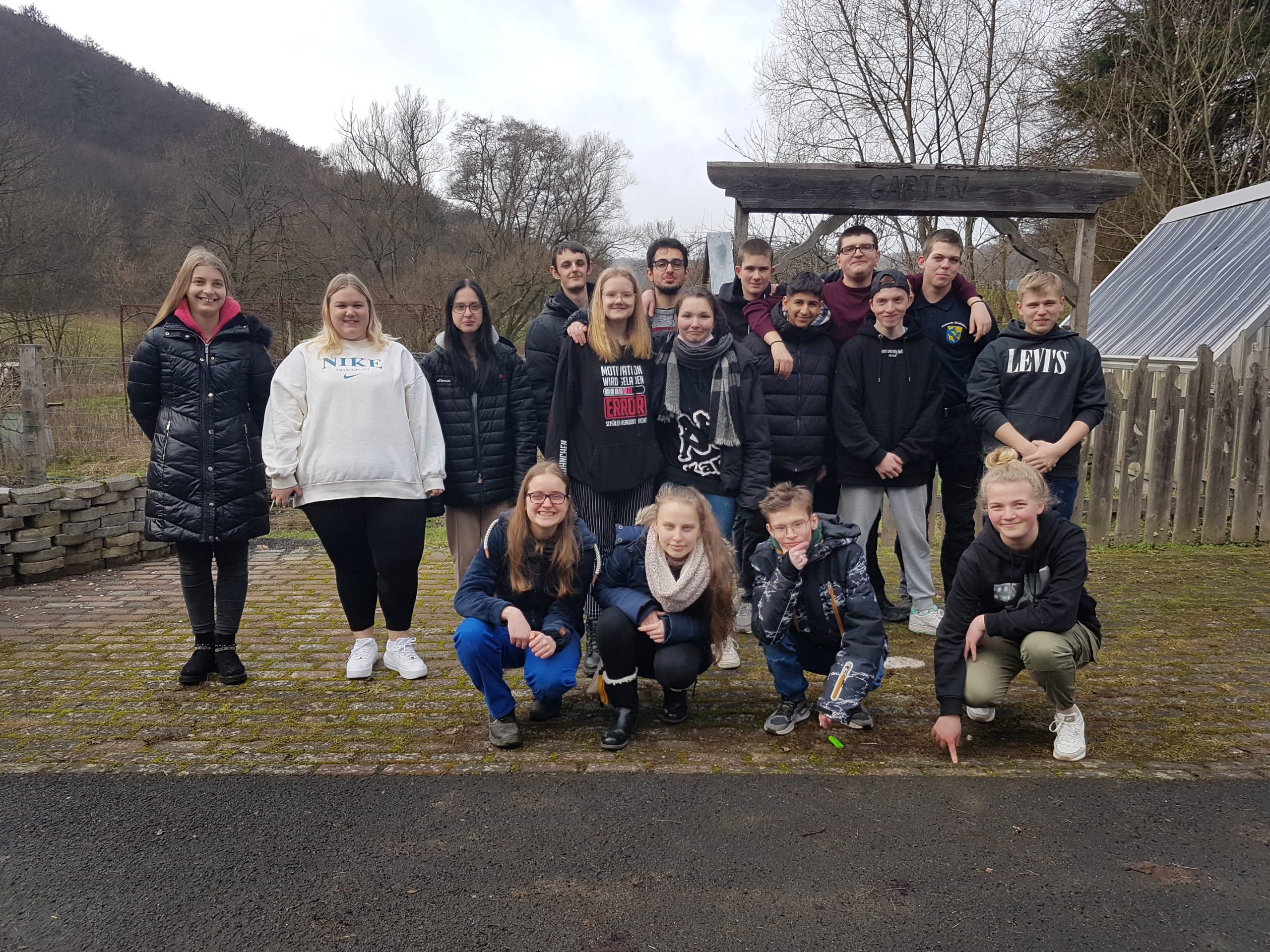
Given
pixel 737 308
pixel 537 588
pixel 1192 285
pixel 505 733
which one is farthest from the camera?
pixel 1192 285

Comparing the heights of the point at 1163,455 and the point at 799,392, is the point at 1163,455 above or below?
below

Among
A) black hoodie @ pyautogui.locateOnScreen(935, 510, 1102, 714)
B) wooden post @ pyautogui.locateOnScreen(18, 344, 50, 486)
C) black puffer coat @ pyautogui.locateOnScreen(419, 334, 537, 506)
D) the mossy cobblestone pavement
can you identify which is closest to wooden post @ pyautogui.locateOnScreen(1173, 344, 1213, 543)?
the mossy cobblestone pavement

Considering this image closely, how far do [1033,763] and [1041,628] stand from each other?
52cm

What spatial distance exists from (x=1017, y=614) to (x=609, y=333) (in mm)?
2222

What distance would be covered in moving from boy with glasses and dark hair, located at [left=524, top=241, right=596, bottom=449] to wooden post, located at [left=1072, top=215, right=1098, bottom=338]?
446 centimetres

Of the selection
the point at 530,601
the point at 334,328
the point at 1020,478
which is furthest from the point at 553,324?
the point at 1020,478

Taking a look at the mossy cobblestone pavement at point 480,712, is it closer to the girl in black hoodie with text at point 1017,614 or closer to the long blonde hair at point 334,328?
the girl in black hoodie with text at point 1017,614

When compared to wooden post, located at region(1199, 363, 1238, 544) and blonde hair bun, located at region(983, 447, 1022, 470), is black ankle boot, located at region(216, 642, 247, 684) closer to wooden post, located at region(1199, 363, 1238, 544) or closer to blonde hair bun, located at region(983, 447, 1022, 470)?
blonde hair bun, located at region(983, 447, 1022, 470)

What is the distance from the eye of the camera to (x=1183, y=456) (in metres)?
7.28

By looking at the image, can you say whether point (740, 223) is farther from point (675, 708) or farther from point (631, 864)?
point (631, 864)

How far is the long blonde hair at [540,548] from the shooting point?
12.3 feet

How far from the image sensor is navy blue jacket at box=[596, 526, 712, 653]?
368 centimetres

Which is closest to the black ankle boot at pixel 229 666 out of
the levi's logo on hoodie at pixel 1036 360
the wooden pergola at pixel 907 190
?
the levi's logo on hoodie at pixel 1036 360

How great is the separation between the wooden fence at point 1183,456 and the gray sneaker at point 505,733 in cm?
568
